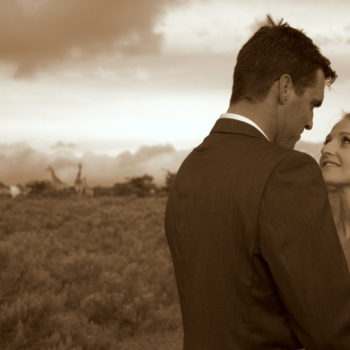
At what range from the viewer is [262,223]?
6.35 ft

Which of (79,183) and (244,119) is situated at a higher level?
(79,183)

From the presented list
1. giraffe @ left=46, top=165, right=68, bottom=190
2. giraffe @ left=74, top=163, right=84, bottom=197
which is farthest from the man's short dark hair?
giraffe @ left=46, top=165, right=68, bottom=190

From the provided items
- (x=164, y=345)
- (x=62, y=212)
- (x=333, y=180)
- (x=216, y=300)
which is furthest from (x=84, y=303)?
(x=62, y=212)

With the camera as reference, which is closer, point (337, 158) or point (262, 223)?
point (262, 223)

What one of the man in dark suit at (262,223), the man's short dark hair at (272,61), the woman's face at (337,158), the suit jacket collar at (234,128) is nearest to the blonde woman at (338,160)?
the woman's face at (337,158)

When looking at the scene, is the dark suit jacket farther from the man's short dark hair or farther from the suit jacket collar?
the man's short dark hair

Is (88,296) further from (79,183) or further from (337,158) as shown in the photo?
(79,183)

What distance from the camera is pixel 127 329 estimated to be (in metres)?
7.97

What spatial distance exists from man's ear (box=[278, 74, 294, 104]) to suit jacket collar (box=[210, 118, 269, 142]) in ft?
0.50

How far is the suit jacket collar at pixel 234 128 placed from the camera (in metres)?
2.23

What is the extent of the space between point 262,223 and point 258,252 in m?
0.12

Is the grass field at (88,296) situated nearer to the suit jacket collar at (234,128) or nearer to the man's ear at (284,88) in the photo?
the suit jacket collar at (234,128)

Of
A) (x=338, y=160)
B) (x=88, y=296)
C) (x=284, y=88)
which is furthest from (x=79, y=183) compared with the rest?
(x=284, y=88)

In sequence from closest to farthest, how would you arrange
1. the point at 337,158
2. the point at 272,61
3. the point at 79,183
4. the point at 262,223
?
1. the point at 262,223
2. the point at 272,61
3. the point at 337,158
4. the point at 79,183
